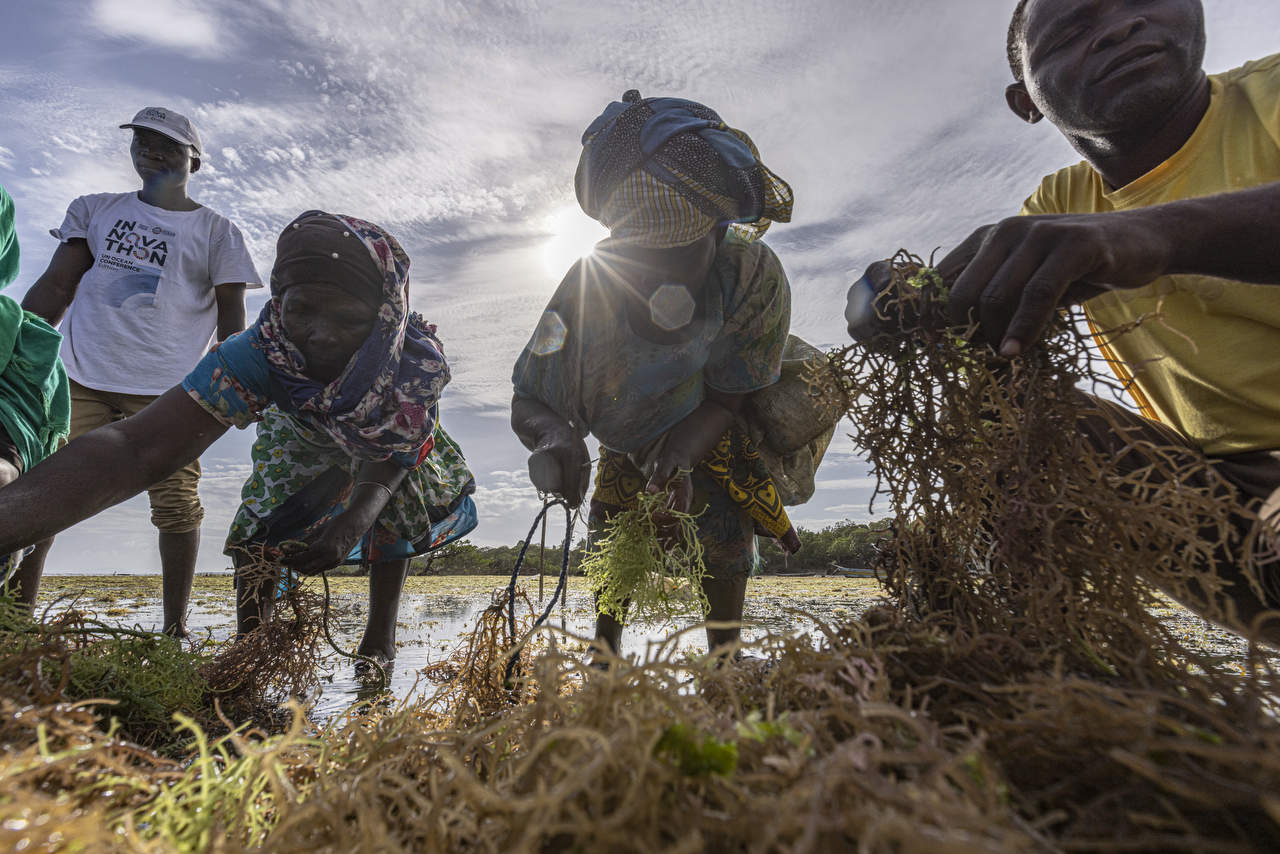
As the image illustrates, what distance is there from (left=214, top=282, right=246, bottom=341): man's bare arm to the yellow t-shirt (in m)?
4.97

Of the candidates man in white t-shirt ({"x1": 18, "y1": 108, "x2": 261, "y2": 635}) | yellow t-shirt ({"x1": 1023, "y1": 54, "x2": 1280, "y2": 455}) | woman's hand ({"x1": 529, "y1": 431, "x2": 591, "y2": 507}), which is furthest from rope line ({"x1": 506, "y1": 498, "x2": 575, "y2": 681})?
man in white t-shirt ({"x1": 18, "y1": 108, "x2": 261, "y2": 635})

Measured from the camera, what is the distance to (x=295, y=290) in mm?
2883

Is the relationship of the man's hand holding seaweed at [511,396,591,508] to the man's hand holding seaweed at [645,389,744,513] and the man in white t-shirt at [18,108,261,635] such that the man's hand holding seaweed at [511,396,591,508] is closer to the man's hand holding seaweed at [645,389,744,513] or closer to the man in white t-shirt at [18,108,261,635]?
the man's hand holding seaweed at [645,389,744,513]

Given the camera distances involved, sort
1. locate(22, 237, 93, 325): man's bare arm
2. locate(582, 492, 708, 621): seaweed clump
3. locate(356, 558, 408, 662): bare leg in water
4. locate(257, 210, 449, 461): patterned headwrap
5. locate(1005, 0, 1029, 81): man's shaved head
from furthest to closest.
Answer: locate(22, 237, 93, 325): man's bare arm
locate(356, 558, 408, 662): bare leg in water
locate(257, 210, 449, 461): patterned headwrap
locate(582, 492, 708, 621): seaweed clump
locate(1005, 0, 1029, 81): man's shaved head

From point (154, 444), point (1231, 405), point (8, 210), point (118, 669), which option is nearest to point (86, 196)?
point (8, 210)

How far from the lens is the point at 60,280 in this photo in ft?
13.8

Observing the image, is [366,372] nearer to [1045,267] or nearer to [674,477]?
[674,477]

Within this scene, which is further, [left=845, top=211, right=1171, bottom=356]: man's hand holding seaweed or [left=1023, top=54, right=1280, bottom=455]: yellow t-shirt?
[left=1023, top=54, right=1280, bottom=455]: yellow t-shirt

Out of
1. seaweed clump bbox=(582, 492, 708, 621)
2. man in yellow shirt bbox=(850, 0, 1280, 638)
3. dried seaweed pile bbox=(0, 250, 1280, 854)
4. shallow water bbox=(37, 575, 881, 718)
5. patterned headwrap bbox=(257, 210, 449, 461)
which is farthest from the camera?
patterned headwrap bbox=(257, 210, 449, 461)

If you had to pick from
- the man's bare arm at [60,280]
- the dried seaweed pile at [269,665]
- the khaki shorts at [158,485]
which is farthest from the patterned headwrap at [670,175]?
the man's bare arm at [60,280]

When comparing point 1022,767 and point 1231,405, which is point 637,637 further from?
point 1022,767

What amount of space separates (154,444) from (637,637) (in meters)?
2.93

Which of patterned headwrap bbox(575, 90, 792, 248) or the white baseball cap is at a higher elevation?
the white baseball cap

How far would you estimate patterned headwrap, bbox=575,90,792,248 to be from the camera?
3104 mm
